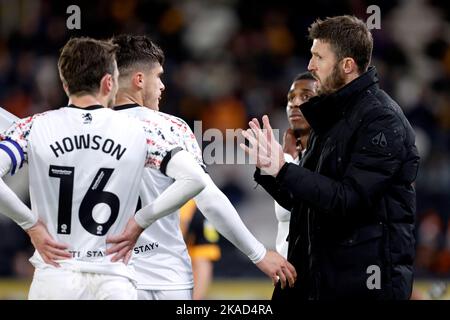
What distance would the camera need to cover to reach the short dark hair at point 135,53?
184 inches

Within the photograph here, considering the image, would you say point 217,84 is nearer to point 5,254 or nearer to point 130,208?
point 5,254

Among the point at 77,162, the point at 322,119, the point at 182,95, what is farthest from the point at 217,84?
the point at 77,162

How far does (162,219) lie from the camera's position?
4.53m

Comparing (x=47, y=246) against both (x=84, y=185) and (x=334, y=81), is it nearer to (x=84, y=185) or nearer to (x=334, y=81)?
(x=84, y=185)

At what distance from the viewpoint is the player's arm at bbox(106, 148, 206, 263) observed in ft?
12.4

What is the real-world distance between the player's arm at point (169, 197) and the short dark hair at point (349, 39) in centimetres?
108

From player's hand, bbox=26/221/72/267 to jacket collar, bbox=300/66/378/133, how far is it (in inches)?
56.9

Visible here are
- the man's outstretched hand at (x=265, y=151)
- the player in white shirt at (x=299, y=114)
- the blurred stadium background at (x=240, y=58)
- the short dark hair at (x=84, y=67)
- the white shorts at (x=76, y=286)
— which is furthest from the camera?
the blurred stadium background at (x=240, y=58)

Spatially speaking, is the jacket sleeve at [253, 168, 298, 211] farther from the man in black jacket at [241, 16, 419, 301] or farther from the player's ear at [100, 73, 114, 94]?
the player's ear at [100, 73, 114, 94]

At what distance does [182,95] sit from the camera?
1150 centimetres

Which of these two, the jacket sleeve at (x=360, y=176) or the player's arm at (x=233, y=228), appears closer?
the jacket sleeve at (x=360, y=176)

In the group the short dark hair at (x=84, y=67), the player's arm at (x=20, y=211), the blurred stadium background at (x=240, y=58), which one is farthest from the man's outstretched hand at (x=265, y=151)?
the blurred stadium background at (x=240, y=58)

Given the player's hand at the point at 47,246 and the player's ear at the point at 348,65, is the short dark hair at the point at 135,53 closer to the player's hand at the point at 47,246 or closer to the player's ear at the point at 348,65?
the player's ear at the point at 348,65

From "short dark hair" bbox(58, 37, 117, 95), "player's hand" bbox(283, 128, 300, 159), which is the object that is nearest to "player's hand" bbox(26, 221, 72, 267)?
"short dark hair" bbox(58, 37, 117, 95)
